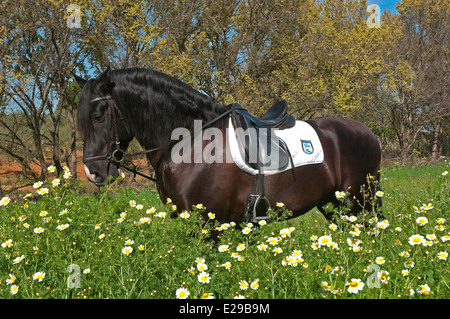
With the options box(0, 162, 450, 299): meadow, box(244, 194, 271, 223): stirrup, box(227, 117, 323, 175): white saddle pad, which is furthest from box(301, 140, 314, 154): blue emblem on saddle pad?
box(0, 162, 450, 299): meadow

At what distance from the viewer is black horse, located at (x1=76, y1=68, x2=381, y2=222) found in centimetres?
349

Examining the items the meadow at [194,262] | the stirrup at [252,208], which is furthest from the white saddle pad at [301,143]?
the meadow at [194,262]

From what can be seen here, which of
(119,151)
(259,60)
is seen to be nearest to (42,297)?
(119,151)

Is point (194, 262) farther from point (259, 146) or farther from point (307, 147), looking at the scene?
point (307, 147)

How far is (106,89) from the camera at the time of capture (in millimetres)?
3488

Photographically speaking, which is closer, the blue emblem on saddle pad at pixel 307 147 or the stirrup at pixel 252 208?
the stirrup at pixel 252 208

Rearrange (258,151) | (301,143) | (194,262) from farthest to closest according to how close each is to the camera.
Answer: (301,143) < (258,151) < (194,262)

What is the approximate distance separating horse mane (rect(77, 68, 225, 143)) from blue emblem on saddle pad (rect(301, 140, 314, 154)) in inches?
51.8

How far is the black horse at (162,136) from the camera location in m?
3.49

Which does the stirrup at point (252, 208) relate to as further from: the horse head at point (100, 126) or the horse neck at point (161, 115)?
the horse head at point (100, 126)

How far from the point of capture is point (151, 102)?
11.8ft

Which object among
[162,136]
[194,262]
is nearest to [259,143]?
[162,136]

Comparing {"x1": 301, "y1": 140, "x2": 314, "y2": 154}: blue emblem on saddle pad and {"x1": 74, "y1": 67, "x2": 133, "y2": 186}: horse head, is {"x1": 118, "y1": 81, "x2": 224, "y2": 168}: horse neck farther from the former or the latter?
{"x1": 301, "y1": 140, "x2": 314, "y2": 154}: blue emblem on saddle pad

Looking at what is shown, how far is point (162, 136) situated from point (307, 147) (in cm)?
168
